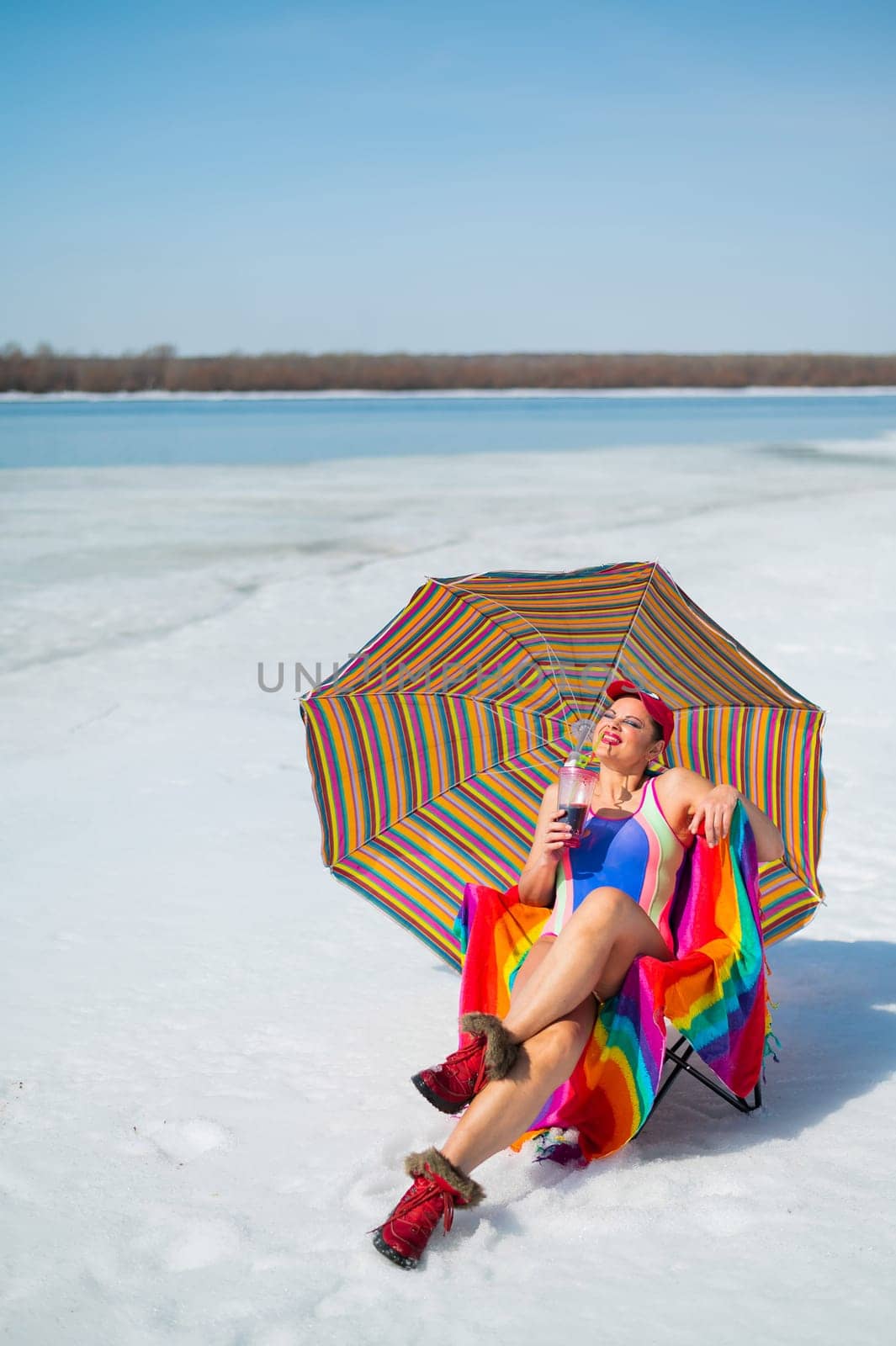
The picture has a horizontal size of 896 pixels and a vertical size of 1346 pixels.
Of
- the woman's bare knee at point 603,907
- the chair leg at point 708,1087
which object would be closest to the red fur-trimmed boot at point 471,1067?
the woman's bare knee at point 603,907

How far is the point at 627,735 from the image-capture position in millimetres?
3201

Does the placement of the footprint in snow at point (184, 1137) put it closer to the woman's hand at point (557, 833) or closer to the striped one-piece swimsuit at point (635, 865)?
the striped one-piece swimsuit at point (635, 865)

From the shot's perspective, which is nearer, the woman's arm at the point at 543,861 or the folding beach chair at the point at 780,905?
the woman's arm at the point at 543,861

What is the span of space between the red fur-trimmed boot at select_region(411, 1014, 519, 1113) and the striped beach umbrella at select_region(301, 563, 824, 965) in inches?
24.9

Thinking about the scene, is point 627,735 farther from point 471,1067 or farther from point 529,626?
point 471,1067

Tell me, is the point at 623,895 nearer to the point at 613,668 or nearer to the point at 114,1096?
the point at 613,668

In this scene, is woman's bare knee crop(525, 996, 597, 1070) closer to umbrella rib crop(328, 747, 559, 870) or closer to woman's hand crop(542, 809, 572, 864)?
woman's hand crop(542, 809, 572, 864)

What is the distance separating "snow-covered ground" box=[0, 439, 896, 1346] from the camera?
96.7 inches

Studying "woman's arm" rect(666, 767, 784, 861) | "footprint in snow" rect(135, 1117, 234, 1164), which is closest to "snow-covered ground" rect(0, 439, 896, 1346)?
"footprint in snow" rect(135, 1117, 234, 1164)

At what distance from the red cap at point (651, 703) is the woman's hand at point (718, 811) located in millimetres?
271

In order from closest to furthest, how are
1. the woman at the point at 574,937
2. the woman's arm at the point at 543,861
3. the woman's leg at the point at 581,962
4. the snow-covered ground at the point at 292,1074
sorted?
the snow-covered ground at the point at 292,1074 → the woman at the point at 574,937 → the woman's leg at the point at 581,962 → the woman's arm at the point at 543,861

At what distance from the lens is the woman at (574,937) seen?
8.60 ft

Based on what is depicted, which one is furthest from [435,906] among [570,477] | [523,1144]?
[570,477]

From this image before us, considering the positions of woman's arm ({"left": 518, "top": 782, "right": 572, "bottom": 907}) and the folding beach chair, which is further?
the folding beach chair
